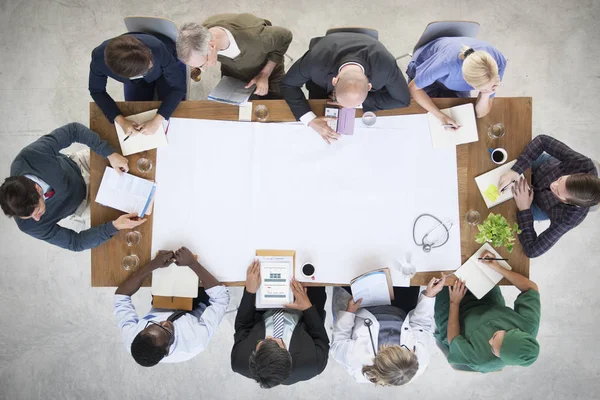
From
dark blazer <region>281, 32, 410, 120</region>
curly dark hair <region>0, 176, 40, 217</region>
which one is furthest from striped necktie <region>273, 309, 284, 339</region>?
curly dark hair <region>0, 176, 40, 217</region>

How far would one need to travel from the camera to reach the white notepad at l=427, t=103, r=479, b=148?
2.12 m

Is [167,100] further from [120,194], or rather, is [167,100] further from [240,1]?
[240,1]

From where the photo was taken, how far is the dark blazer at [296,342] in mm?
2100

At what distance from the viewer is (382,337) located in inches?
82.8

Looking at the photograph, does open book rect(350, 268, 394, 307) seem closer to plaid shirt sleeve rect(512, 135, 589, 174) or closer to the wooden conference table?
the wooden conference table

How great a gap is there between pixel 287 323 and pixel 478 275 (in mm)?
1081

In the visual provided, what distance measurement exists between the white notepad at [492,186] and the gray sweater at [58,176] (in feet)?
6.52

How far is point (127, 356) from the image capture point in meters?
3.01

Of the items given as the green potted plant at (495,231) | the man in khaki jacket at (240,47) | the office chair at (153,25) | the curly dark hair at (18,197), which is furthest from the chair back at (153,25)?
the green potted plant at (495,231)

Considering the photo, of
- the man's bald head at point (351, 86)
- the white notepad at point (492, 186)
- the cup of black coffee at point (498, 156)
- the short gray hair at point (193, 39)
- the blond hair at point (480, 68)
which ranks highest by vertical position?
the short gray hair at point (193, 39)

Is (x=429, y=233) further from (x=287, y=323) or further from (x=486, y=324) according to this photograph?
(x=287, y=323)

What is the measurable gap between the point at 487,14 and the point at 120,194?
9.63ft

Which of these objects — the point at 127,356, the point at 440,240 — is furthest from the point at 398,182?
the point at 127,356

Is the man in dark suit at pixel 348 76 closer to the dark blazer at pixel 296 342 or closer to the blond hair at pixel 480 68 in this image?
the blond hair at pixel 480 68
